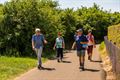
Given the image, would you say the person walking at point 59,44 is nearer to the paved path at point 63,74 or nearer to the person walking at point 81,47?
the paved path at point 63,74

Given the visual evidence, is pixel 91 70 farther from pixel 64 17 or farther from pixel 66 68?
pixel 64 17

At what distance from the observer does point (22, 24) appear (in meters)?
26.1

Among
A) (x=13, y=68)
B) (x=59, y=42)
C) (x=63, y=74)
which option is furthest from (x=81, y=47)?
(x=59, y=42)

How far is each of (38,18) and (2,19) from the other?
2.19 meters

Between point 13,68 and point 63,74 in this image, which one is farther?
point 13,68

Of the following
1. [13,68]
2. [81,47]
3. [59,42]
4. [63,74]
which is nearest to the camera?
[63,74]

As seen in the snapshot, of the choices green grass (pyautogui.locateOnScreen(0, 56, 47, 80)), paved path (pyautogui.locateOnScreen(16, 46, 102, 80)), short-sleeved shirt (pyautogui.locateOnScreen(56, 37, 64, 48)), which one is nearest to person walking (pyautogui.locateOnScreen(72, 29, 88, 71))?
paved path (pyautogui.locateOnScreen(16, 46, 102, 80))

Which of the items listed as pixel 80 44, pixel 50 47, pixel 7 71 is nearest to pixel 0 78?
pixel 7 71

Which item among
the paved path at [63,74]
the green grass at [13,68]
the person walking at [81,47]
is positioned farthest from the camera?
the person walking at [81,47]

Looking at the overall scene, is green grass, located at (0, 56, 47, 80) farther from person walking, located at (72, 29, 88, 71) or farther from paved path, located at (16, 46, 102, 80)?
person walking, located at (72, 29, 88, 71)

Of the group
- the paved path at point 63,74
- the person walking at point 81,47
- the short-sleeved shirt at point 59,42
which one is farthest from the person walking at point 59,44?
the person walking at point 81,47

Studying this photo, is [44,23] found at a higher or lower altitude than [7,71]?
higher

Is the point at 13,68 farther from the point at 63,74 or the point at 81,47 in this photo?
the point at 81,47

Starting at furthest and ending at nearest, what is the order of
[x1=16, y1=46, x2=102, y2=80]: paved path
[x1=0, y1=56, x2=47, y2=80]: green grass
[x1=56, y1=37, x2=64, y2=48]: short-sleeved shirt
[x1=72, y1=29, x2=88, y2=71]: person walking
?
[x1=56, y1=37, x2=64, y2=48]: short-sleeved shirt
[x1=72, y1=29, x2=88, y2=71]: person walking
[x1=0, y1=56, x2=47, y2=80]: green grass
[x1=16, y1=46, x2=102, y2=80]: paved path
